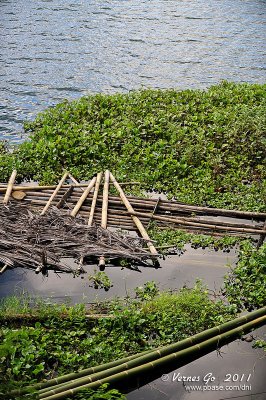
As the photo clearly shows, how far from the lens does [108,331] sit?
23.0ft

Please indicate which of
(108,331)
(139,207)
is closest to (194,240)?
(139,207)

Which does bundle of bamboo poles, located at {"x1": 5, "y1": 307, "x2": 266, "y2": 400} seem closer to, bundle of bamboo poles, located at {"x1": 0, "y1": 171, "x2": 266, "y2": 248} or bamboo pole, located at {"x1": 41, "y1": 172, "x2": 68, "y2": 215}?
bundle of bamboo poles, located at {"x1": 0, "y1": 171, "x2": 266, "y2": 248}

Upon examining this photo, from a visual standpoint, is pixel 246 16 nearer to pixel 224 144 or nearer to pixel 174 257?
pixel 224 144

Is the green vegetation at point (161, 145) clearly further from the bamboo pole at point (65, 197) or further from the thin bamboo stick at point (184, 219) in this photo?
the bamboo pole at point (65, 197)

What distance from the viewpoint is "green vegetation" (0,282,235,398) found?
6469mm

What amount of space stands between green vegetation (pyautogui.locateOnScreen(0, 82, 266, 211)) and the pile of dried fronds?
182 centimetres

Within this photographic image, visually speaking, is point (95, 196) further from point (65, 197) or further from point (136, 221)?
point (136, 221)

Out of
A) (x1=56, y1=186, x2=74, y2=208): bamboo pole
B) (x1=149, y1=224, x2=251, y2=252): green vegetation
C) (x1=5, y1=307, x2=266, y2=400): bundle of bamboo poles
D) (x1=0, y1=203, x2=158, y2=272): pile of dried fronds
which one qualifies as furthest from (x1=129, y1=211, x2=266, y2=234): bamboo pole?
(x1=5, y1=307, x2=266, y2=400): bundle of bamboo poles

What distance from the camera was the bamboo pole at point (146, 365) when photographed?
574 cm

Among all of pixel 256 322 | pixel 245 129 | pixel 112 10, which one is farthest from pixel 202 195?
pixel 112 10

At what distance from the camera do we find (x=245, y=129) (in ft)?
38.8

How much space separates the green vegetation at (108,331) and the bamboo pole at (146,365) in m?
0.29

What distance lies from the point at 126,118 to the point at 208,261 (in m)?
4.54

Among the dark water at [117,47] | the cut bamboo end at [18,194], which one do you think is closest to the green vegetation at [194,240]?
the cut bamboo end at [18,194]
